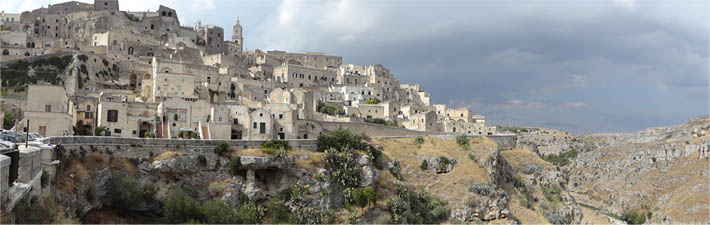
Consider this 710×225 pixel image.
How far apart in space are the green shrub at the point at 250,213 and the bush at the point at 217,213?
43 centimetres

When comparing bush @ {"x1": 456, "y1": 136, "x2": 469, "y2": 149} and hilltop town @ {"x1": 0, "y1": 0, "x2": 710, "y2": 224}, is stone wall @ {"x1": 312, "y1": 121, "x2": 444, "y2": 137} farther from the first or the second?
bush @ {"x1": 456, "y1": 136, "x2": 469, "y2": 149}

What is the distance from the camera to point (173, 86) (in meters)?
57.0

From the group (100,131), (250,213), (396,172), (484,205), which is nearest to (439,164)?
(396,172)

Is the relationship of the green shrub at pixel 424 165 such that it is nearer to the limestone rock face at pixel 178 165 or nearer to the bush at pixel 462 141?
the bush at pixel 462 141

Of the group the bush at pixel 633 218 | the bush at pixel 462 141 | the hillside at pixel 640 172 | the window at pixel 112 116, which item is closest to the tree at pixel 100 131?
the window at pixel 112 116

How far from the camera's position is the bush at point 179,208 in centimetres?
3531

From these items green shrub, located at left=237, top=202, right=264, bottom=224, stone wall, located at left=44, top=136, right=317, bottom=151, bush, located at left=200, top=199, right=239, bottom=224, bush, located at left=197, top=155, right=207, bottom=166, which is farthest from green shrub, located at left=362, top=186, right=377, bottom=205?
bush, located at left=197, top=155, right=207, bottom=166

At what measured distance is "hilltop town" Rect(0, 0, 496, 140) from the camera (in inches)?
1939

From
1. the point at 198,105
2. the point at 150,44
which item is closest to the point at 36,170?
the point at 198,105

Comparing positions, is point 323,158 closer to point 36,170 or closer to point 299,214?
point 299,214

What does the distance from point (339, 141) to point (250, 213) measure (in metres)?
12.7

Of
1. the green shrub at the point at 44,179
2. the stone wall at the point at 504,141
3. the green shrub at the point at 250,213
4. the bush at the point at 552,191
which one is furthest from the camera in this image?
the stone wall at the point at 504,141

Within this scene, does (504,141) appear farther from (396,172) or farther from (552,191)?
(396,172)

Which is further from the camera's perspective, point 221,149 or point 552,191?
point 552,191
